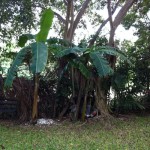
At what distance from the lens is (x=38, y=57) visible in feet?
24.3

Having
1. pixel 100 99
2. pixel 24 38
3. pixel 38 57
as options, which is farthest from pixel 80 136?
pixel 24 38

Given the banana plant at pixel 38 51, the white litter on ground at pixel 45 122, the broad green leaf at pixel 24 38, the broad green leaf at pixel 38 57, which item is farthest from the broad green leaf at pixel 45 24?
the white litter on ground at pixel 45 122

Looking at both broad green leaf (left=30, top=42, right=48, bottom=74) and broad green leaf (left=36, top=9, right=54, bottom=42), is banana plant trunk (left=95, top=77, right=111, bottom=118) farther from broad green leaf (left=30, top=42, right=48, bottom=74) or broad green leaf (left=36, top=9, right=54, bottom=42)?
broad green leaf (left=30, top=42, right=48, bottom=74)

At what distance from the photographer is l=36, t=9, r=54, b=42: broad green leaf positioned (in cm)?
792

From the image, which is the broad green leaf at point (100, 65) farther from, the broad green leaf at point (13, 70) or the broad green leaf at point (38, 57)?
the broad green leaf at point (13, 70)

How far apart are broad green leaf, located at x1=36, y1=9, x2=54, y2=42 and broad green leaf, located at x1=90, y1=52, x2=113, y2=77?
4.74ft

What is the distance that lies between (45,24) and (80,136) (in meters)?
3.11

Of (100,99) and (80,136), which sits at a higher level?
(100,99)

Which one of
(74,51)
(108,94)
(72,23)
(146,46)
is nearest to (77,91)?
(108,94)

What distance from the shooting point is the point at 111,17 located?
10250 mm

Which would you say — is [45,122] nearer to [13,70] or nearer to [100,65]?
[13,70]

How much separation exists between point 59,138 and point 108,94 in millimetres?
3665

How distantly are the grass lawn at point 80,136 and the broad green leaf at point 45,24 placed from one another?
2.55 meters

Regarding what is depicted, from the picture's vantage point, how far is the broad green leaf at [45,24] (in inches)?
312
